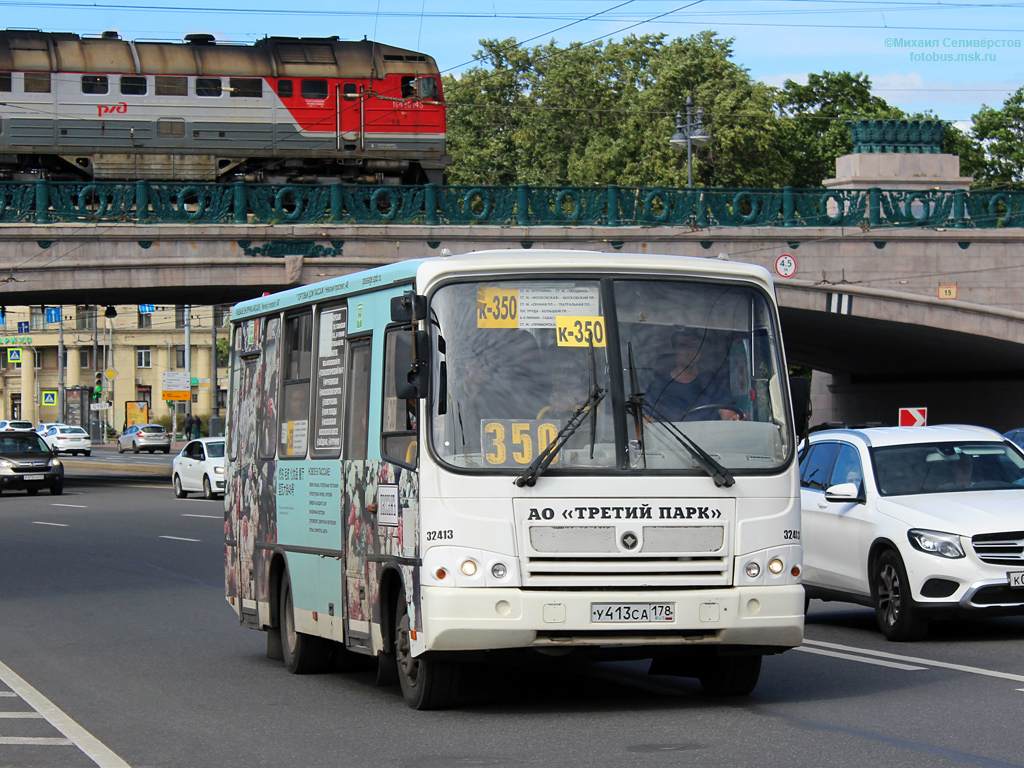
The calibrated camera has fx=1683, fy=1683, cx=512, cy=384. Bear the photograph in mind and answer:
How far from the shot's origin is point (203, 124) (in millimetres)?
36312

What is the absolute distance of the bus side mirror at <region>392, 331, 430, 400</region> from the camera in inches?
332

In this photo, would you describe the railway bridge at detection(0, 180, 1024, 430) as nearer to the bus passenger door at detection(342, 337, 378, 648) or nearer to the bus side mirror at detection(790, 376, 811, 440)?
the bus passenger door at detection(342, 337, 378, 648)

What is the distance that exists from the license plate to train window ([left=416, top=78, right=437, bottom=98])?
1150 inches

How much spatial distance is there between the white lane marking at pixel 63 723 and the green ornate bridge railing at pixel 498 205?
22.5m

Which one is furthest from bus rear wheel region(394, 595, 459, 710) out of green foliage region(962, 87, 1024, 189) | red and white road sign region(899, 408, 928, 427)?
green foliage region(962, 87, 1024, 189)

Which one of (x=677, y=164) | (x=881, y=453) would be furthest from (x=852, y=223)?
(x=677, y=164)

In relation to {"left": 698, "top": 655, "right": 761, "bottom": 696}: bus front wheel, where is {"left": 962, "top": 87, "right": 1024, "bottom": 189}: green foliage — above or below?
above

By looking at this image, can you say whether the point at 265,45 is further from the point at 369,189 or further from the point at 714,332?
the point at 714,332

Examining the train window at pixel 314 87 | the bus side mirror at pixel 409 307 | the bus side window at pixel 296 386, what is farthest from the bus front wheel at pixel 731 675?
the train window at pixel 314 87

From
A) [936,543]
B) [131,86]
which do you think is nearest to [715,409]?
[936,543]

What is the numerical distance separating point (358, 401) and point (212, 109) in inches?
1097

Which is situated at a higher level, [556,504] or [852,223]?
[852,223]

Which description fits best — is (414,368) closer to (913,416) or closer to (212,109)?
(913,416)

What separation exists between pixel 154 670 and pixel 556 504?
3.90 meters
